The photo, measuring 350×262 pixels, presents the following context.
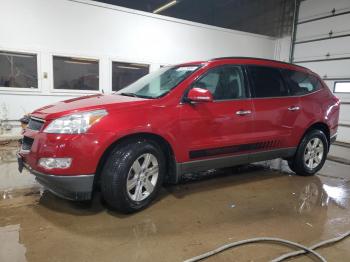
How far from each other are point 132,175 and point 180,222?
0.62m

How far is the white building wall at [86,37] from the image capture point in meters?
6.05

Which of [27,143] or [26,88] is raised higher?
[26,88]

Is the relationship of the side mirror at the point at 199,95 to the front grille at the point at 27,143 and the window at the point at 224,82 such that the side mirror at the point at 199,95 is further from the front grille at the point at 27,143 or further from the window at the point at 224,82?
the front grille at the point at 27,143

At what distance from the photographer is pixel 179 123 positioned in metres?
2.84

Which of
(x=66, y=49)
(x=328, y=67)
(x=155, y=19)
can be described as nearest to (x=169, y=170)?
(x=66, y=49)

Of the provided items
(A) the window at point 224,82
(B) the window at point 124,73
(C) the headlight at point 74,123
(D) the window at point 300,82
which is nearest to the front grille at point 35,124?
(C) the headlight at point 74,123

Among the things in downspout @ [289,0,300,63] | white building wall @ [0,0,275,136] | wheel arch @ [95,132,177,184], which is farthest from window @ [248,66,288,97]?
downspout @ [289,0,300,63]

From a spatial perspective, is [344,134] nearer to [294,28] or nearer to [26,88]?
[294,28]

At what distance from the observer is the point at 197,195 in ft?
10.8

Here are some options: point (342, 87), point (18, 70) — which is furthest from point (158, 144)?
point (342, 87)

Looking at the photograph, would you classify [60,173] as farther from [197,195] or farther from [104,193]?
[197,195]

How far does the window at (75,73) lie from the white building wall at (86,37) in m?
0.14

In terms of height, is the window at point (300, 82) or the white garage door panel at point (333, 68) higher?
the white garage door panel at point (333, 68)

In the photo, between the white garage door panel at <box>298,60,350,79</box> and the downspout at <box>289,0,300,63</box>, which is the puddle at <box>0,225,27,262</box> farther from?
the downspout at <box>289,0,300,63</box>
